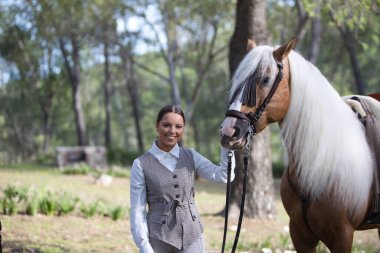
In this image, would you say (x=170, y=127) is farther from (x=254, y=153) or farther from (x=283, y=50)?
(x=254, y=153)

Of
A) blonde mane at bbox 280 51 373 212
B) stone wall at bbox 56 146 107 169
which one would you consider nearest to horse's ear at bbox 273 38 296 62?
blonde mane at bbox 280 51 373 212

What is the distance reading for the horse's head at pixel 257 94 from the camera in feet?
8.62

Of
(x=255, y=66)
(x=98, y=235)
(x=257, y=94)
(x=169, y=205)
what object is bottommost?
(x=98, y=235)

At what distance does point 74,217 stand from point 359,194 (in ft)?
16.4

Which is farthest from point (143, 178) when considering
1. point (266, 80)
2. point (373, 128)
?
point (373, 128)

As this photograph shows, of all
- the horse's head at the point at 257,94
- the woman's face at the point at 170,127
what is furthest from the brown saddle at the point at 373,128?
the woman's face at the point at 170,127

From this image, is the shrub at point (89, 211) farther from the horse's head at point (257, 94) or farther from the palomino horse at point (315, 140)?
the horse's head at point (257, 94)

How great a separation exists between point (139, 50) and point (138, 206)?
20.6 meters

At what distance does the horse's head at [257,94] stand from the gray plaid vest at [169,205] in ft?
1.38

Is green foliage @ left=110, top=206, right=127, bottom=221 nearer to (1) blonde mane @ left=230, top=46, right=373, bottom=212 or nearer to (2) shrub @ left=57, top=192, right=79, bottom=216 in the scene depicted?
(2) shrub @ left=57, top=192, right=79, bottom=216

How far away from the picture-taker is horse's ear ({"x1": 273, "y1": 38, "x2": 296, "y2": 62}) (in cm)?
274

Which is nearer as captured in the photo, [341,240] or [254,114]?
[254,114]

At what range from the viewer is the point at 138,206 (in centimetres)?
276

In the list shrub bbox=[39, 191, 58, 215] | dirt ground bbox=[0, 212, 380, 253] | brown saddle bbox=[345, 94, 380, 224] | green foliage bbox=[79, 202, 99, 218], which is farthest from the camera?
green foliage bbox=[79, 202, 99, 218]
